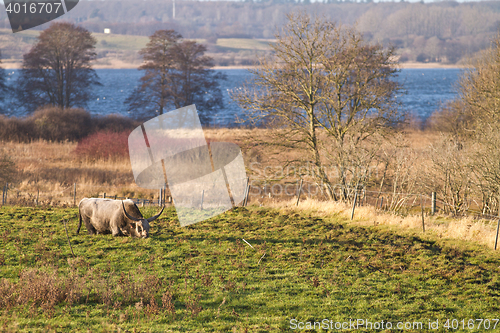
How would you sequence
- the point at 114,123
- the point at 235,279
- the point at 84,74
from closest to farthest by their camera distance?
the point at 235,279, the point at 114,123, the point at 84,74

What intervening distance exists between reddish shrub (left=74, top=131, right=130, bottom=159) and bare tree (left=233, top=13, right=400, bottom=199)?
55.6ft

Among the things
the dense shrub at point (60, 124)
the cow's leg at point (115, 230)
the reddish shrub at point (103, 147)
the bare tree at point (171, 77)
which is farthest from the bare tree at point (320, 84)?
the bare tree at point (171, 77)

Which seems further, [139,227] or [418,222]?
[418,222]

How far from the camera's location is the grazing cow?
1440 cm

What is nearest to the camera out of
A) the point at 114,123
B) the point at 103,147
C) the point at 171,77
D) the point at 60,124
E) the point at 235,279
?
the point at 235,279

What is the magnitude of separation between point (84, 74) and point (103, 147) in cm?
1647

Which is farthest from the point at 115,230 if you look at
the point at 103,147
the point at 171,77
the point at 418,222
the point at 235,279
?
the point at 171,77

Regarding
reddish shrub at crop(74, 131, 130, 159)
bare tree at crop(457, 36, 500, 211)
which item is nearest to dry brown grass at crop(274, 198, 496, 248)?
bare tree at crop(457, 36, 500, 211)

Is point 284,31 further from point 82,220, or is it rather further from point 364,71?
point 82,220

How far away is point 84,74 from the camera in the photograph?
4888cm

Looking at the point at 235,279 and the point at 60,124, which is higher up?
the point at 235,279

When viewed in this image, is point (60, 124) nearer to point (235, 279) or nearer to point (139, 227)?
point (139, 227)

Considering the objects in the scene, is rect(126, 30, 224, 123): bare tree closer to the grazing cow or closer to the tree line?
the tree line

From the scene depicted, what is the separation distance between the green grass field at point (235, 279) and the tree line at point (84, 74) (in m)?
35.1
